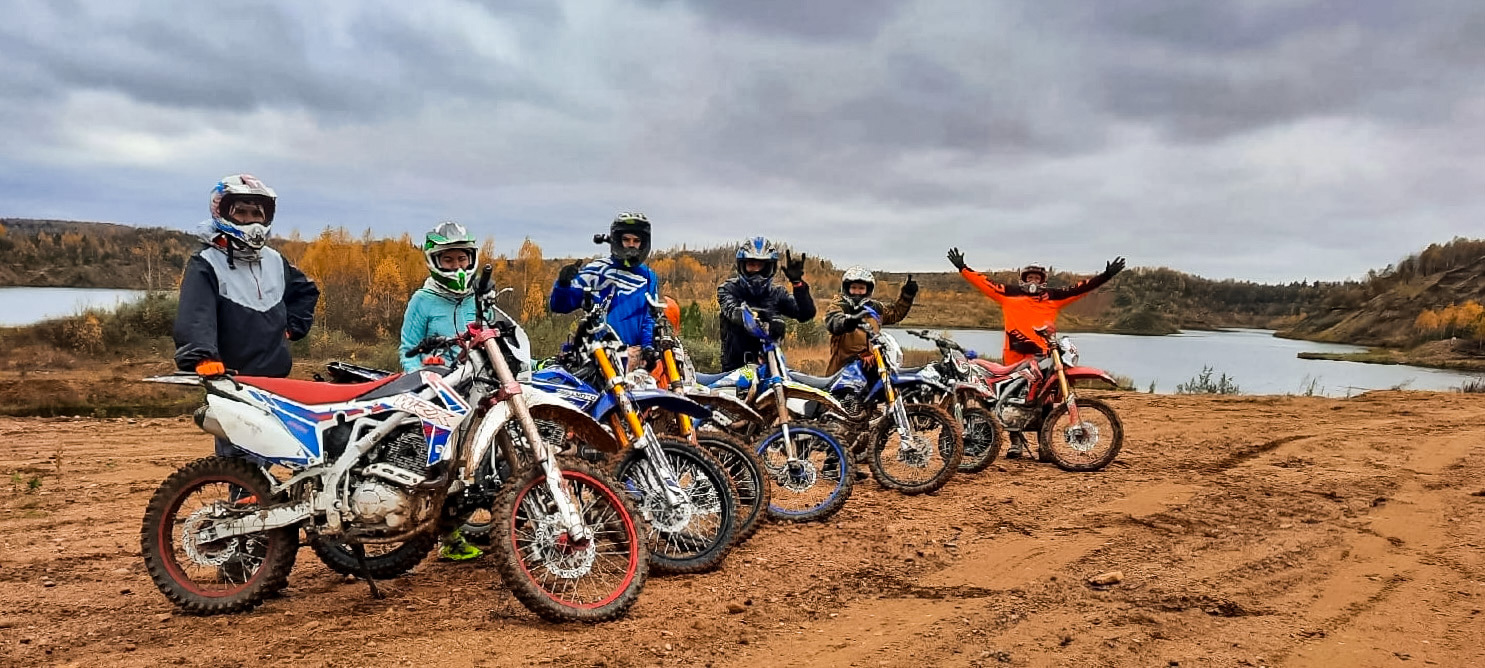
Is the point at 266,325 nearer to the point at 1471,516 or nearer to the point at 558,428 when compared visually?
the point at 558,428

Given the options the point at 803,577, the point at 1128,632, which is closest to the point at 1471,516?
the point at 1128,632

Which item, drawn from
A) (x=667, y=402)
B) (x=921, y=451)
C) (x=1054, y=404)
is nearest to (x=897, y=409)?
(x=921, y=451)

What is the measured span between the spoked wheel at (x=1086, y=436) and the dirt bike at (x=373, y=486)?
16.1ft

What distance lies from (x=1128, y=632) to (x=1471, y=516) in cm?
380

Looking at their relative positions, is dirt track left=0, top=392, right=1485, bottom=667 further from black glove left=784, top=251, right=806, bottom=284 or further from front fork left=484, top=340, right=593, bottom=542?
black glove left=784, top=251, right=806, bottom=284

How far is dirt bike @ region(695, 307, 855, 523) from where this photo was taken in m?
5.42

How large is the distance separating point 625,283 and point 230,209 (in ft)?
7.53

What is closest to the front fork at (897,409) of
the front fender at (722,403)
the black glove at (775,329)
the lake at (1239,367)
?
the black glove at (775,329)

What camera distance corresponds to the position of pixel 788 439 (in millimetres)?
5410

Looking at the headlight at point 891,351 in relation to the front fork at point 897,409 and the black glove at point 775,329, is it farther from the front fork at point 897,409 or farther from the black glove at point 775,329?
the black glove at point 775,329

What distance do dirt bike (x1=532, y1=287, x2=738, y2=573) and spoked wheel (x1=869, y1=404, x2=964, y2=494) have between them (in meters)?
2.38

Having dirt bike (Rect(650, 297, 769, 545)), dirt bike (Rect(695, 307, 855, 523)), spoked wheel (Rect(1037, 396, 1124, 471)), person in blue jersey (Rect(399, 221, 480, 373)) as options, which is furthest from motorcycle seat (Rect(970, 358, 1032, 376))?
person in blue jersey (Rect(399, 221, 480, 373))

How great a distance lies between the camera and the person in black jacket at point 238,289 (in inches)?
149

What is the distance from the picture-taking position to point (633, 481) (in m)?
4.20
